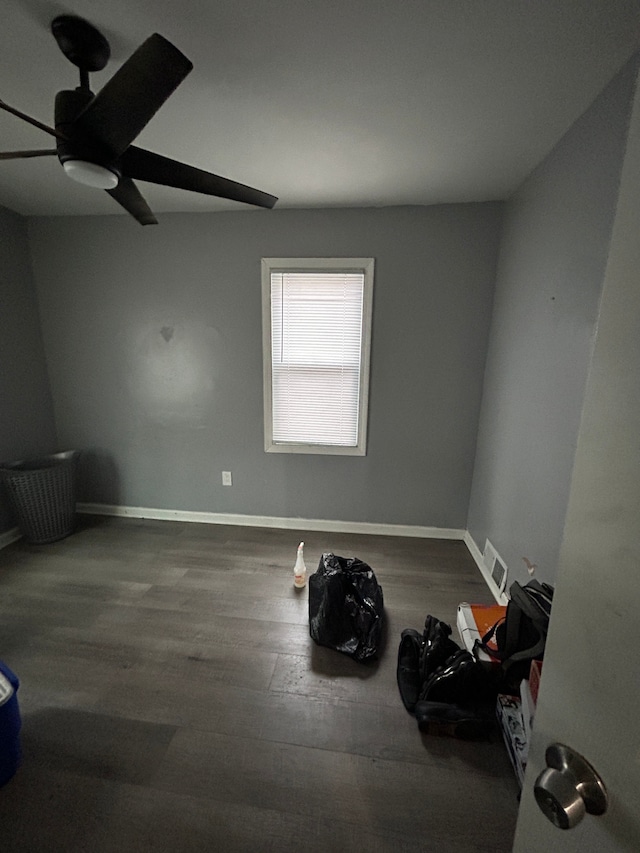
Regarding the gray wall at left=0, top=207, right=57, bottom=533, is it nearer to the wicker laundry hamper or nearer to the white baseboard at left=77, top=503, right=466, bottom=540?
the wicker laundry hamper

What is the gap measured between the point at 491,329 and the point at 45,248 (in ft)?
11.1

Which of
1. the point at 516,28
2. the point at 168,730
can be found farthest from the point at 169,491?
the point at 516,28

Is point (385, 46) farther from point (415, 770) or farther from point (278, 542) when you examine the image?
point (278, 542)

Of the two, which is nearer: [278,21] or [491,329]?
[278,21]

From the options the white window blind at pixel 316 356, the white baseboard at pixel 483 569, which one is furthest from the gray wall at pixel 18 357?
the white baseboard at pixel 483 569

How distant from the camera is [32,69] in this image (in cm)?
123

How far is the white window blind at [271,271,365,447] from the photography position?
2.37m

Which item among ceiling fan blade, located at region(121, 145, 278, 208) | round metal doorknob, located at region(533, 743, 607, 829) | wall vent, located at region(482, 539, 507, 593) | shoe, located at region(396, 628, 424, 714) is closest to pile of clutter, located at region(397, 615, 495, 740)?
shoe, located at region(396, 628, 424, 714)

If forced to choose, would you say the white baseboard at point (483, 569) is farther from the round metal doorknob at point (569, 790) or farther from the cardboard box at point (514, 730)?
the round metal doorknob at point (569, 790)

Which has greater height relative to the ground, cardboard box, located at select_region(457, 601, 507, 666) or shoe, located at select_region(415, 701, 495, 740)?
cardboard box, located at select_region(457, 601, 507, 666)

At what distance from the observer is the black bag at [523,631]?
3.95 feet

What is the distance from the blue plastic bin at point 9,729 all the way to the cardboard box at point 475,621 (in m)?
1.74

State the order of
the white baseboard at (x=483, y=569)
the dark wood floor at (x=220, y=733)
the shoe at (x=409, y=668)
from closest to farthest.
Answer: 1. the dark wood floor at (x=220, y=733)
2. the shoe at (x=409, y=668)
3. the white baseboard at (x=483, y=569)

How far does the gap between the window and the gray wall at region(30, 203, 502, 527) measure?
0.09 meters
